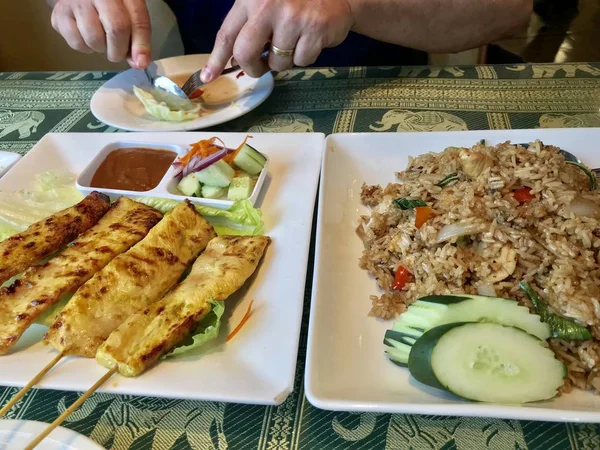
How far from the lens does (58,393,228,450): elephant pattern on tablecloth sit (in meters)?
1.53

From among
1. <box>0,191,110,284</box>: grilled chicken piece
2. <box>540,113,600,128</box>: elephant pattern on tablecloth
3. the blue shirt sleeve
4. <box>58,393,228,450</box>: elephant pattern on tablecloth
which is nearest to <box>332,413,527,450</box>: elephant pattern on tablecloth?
<box>58,393,228,450</box>: elephant pattern on tablecloth

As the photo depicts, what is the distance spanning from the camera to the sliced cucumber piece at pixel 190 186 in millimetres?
2578

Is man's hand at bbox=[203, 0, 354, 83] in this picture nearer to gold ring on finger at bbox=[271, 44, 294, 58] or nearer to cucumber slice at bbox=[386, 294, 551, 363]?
gold ring on finger at bbox=[271, 44, 294, 58]

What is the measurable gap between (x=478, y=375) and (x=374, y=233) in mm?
859

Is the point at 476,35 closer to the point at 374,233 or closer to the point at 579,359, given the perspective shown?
the point at 374,233

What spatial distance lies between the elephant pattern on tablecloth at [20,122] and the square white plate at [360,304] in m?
2.28

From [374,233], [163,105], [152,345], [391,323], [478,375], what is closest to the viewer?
[478,375]

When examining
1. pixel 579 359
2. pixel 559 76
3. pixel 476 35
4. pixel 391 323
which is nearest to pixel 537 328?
pixel 579 359

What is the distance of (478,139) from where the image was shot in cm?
255

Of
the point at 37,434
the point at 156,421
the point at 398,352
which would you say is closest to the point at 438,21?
the point at 398,352

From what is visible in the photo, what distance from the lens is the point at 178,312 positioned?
182 centimetres

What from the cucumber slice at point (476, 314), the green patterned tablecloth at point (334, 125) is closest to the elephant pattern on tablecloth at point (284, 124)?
the green patterned tablecloth at point (334, 125)

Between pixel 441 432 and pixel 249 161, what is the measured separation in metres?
1.66

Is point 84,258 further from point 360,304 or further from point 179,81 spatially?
point 179,81
